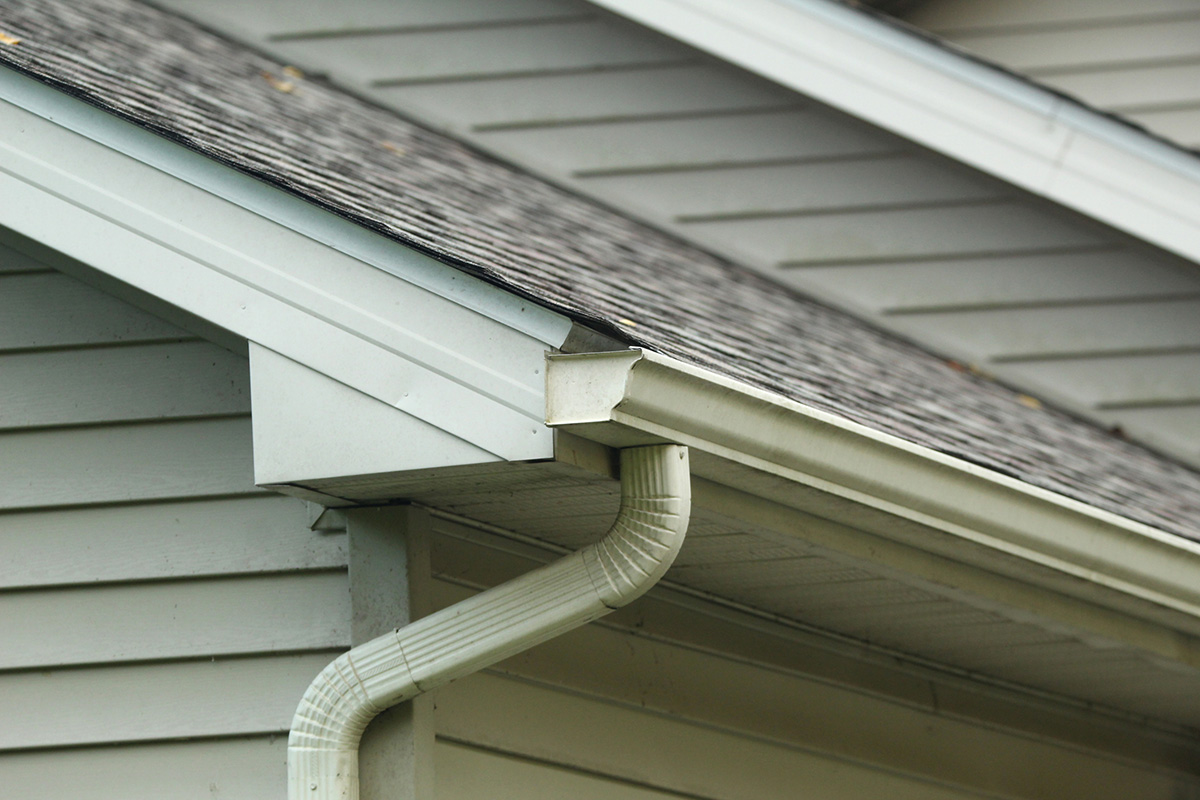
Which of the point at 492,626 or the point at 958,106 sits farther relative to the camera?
the point at 958,106

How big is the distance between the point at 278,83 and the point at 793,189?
6.90 feet

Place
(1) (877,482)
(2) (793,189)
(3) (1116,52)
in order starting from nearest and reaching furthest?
(1) (877,482), (2) (793,189), (3) (1116,52)

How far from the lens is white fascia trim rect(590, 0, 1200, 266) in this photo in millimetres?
4816

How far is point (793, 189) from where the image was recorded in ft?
17.6

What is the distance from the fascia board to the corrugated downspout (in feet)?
0.81

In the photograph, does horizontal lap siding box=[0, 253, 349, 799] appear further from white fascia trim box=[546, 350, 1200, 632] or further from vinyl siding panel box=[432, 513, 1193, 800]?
white fascia trim box=[546, 350, 1200, 632]

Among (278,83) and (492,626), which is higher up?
(278,83)

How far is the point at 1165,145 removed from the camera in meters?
4.80

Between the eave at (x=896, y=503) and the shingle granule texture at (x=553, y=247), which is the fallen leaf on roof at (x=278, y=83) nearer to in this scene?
the shingle granule texture at (x=553, y=247)

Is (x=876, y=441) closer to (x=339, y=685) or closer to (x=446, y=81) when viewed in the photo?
(x=339, y=685)

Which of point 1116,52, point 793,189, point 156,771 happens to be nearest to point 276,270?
point 156,771

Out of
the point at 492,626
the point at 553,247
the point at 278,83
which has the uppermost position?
the point at 278,83

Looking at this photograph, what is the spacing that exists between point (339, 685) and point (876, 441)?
3.81 ft

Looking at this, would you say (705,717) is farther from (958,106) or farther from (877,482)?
(958,106)
